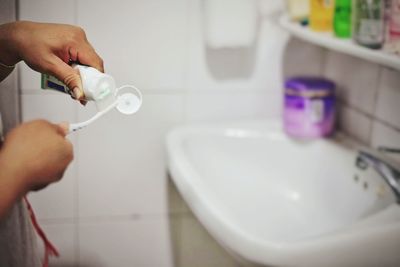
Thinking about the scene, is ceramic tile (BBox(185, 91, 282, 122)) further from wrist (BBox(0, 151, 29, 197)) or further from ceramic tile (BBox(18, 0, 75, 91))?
wrist (BBox(0, 151, 29, 197))

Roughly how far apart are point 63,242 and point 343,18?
597mm

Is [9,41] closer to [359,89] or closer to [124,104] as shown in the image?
[124,104]

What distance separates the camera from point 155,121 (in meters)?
0.99

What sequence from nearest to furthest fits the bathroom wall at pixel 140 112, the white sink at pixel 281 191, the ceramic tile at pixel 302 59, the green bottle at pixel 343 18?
the bathroom wall at pixel 140 112, the white sink at pixel 281 191, the green bottle at pixel 343 18, the ceramic tile at pixel 302 59

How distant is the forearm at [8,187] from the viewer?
387mm

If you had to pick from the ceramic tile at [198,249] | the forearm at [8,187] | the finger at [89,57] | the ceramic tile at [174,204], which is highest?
the finger at [89,57]

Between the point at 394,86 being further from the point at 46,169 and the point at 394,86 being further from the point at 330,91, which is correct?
the point at 46,169

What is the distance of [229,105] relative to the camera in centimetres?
107

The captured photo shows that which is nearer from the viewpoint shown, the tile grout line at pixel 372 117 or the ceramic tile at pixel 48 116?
the ceramic tile at pixel 48 116

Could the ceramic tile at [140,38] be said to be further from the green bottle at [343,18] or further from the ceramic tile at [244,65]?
the green bottle at [343,18]

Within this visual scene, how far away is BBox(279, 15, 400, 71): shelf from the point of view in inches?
29.3

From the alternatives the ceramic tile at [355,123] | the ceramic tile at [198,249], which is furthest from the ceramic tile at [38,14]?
the ceramic tile at [355,123]

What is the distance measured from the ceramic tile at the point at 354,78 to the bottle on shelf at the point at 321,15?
127mm

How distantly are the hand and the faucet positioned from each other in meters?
0.52
